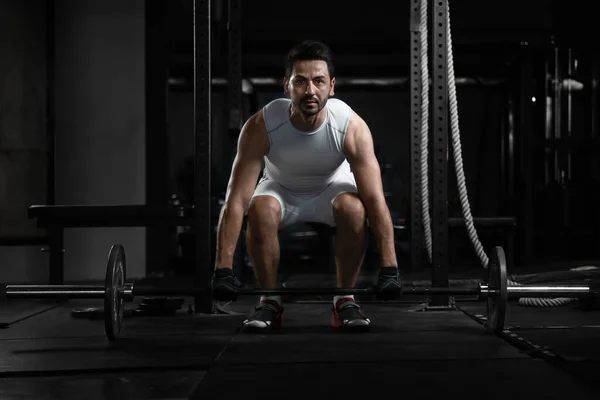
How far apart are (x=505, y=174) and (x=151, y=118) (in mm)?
3336

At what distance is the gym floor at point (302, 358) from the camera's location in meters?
1.60

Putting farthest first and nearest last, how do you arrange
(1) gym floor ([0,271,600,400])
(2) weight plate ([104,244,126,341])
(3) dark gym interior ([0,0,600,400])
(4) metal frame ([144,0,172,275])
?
(4) metal frame ([144,0,172,275]) < (2) weight plate ([104,244,126,341]) < (3) dark gym interior ([0,0,600,400]) < (1) gym floor ([0,271,600,400])

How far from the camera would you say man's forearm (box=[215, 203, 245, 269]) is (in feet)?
7.89

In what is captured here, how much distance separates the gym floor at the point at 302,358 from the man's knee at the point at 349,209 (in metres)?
0.39

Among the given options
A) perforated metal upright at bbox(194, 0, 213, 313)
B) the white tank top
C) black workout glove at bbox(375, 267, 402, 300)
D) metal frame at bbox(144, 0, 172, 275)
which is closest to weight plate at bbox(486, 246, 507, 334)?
black workout glove at bbox(375, 267, 402, 300)

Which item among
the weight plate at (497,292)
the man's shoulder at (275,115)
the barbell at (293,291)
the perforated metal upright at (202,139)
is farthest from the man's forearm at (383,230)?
the perforated metal upright at (202,139)

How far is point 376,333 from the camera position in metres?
2.43

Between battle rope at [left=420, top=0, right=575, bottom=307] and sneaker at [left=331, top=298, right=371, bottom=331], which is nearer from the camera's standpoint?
sneaker at [left=331, top=298, right=371, bottom=331]

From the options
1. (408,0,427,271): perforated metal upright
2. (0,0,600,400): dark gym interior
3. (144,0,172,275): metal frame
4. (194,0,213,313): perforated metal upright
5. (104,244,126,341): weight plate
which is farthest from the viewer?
(144,0,172,275): metal frame

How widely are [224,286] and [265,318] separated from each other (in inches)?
9.6

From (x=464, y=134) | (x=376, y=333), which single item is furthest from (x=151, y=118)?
(x=464, y=134)

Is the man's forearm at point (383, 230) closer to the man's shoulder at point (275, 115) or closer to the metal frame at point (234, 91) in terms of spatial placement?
the man's shoulder at point (275, 115)

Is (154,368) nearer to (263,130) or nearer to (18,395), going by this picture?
(18,395)

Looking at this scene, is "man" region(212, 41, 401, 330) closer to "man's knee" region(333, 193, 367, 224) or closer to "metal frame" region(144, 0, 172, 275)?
"man's knee" region(333, 193, 367, 224)
